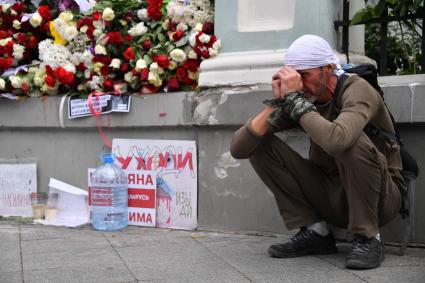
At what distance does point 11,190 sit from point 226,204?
1.96 metres

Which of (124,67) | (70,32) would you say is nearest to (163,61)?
(124,67)

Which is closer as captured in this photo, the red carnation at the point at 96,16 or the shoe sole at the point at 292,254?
the shoe sole at the point at 292,254

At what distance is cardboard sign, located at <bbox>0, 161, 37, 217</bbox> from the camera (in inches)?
198

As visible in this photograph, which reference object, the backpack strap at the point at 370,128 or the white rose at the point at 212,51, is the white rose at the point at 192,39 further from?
the backpack strap at the point at 370,128

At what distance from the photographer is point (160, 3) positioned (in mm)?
4715

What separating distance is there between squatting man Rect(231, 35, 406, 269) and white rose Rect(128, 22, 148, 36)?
1.73 meters

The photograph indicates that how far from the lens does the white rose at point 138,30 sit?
471 cm

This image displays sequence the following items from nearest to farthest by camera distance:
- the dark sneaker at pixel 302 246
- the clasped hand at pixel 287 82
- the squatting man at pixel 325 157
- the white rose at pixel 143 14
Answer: the squatting man at pixel 325 157
the clasped hand at pixel 287 82
the dark sneaker at pixel 302 246
the white rose at pixel 143 14

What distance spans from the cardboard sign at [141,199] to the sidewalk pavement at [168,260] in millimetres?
180

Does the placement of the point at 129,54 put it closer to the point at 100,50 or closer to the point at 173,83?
the point at 100,50

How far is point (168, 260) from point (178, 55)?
1676mm

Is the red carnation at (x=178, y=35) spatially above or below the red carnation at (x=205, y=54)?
above

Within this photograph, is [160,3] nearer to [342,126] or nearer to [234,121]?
[234,121]

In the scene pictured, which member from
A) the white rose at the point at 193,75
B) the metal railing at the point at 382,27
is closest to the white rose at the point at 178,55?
the white rose at the point at 193,75
